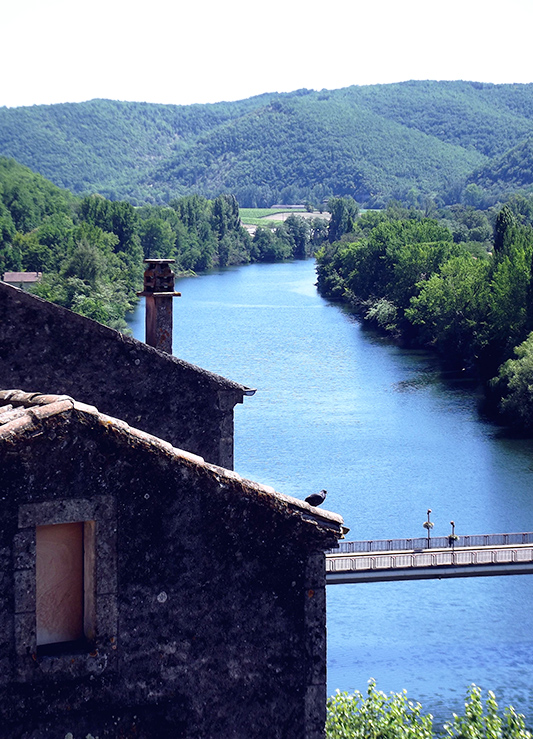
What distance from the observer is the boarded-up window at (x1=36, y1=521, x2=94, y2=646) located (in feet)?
26.2

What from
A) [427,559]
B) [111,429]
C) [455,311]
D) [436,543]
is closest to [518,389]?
[455,311]

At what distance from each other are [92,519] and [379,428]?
54001 mm

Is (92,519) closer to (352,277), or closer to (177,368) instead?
(177,368)

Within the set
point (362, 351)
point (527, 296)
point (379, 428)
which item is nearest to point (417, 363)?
point (362, 351)

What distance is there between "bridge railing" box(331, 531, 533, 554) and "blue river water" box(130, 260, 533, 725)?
135 cm

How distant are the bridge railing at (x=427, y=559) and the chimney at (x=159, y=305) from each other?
18.5m

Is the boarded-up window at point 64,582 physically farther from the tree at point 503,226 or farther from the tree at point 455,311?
the tree at point 503,226

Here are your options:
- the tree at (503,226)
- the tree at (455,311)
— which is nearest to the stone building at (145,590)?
the tree at (455,311)

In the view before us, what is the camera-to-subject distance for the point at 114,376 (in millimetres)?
13477

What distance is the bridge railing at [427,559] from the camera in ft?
113

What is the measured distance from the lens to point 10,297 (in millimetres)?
12617

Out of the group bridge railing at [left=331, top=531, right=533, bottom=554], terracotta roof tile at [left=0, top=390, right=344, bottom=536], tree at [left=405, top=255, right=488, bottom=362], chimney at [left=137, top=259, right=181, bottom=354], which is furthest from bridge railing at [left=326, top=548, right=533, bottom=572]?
tree at [left=405, top=255, right=488, bottom=362]

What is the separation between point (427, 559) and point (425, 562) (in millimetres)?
126

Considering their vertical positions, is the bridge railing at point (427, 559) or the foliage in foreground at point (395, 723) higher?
the foliage in foreground at point (395, 723)
